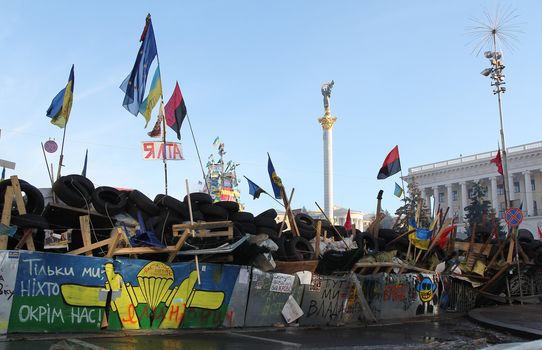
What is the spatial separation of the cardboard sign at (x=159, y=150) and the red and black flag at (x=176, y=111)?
1004 millimetres

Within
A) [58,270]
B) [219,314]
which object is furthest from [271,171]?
[58,270]

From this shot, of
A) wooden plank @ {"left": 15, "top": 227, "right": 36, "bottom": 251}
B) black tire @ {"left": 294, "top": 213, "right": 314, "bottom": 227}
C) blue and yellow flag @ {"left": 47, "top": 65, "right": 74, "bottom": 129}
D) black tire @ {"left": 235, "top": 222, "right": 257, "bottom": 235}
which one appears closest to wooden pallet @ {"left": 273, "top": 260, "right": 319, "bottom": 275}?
black tire @ {"left": 235, "top": 222, "right": 257, "bottom": 235}

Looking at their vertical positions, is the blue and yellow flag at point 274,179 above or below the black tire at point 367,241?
above

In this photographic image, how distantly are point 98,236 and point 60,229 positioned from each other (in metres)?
1.05

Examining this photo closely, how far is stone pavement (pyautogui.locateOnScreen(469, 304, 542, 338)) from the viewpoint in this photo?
12633 millimetres

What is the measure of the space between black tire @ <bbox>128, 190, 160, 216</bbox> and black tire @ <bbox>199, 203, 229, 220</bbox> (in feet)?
4.51

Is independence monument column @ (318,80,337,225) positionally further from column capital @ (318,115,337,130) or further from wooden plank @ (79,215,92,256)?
wooden plank @ (79,215,92,256)

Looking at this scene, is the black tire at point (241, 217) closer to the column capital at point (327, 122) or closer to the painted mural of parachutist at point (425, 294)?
the painted mural of parachutist at point (425, 294)

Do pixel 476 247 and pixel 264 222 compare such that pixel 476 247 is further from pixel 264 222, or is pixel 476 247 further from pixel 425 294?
pixel 264 222

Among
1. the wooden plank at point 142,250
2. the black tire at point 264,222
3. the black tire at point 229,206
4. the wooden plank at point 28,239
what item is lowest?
the wooden plank at point 142,250

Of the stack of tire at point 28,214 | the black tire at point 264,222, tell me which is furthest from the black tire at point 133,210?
the black tire at point 264,222

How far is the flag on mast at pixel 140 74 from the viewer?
14039mm

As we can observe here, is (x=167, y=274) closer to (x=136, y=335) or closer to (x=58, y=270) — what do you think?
(x=136, y=335)

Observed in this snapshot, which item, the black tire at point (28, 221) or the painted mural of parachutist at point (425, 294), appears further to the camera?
the painted mural of parachutist at point (425, 294)
